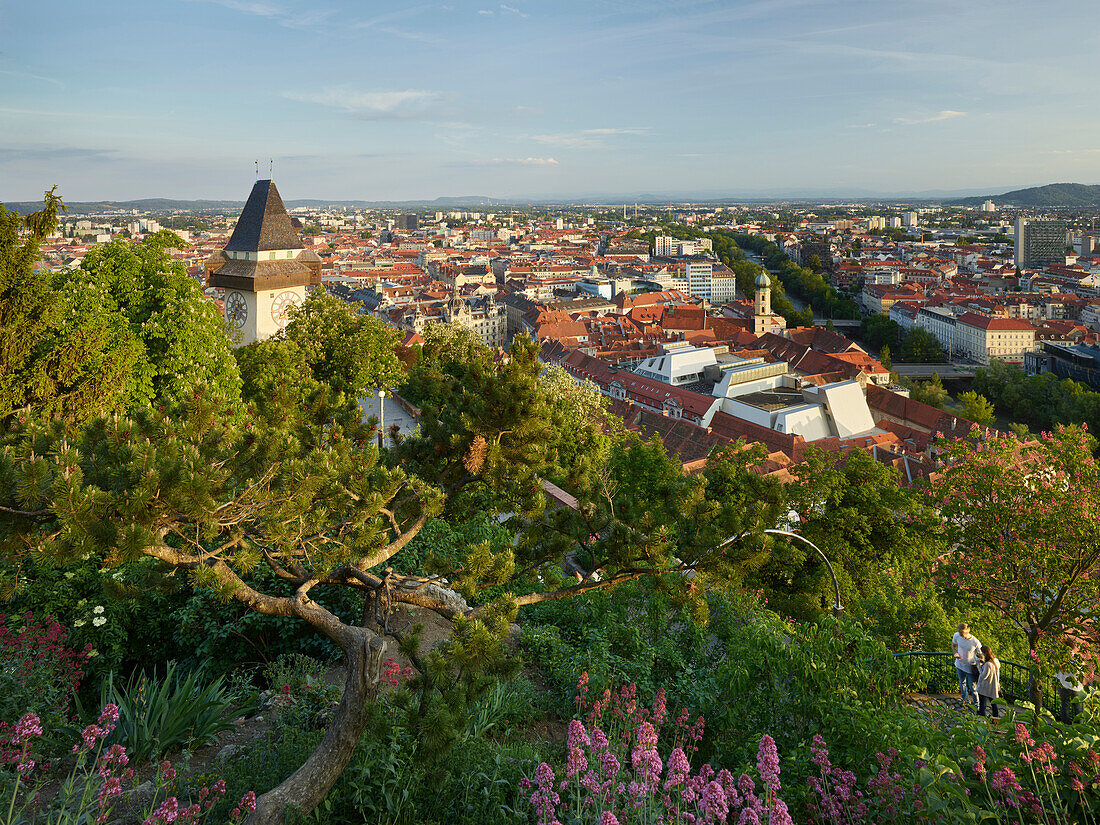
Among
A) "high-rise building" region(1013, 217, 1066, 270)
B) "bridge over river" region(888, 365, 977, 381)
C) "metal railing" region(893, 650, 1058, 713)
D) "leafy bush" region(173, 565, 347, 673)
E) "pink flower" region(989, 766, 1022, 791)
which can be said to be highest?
"high-rise building" region(1013, 217, 1066, 270)

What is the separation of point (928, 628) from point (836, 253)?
128701 mm

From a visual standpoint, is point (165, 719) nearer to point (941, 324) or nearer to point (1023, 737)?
point (1023, 737)

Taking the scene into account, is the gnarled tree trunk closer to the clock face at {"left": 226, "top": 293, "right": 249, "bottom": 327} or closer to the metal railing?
the metal railing

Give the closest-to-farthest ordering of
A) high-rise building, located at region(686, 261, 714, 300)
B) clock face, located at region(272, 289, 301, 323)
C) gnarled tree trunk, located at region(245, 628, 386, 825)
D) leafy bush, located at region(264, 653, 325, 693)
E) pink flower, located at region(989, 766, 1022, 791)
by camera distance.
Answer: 1. pink flower, located at region(989, 766, 1022, 791)
2. gnarled tree trunk, located at region(245, 628, 386, 825)
3. leafy bush, located at region(264, 653, 325, 693)
4. clock face, located at region(272, 289, 301, 323)
5. high-rise building, located at region(686, 261, 714, 300)

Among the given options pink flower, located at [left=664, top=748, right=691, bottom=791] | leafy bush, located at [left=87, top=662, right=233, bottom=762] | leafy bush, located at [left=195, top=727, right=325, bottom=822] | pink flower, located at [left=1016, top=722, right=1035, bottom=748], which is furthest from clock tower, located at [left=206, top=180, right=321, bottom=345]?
pink flower, located at [left=1016, top=722, right=1035, bottom=748]

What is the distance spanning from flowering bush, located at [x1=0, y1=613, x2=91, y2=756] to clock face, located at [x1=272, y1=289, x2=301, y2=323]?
13.7m

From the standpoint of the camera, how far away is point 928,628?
7707 mm

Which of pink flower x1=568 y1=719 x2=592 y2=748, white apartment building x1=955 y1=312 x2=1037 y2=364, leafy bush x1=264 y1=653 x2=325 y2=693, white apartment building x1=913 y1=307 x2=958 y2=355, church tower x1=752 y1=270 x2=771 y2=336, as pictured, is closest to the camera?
pink flower x1=568 y1=719 x2=592 y2=748

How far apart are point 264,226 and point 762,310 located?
54.0 m

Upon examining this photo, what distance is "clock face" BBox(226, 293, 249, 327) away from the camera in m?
19.0

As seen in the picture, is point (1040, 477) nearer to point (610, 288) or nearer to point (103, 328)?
point (103, 328)

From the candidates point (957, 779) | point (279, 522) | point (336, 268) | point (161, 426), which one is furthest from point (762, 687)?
point (336, 268)

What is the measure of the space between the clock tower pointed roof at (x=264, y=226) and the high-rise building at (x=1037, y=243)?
457 feet

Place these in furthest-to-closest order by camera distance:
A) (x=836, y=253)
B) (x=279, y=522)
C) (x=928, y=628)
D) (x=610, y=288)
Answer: (x=836, y=253) → (x=610, y=288) → (x=928, y=628) → (x=279, y=522)
